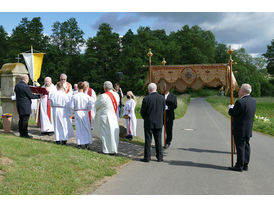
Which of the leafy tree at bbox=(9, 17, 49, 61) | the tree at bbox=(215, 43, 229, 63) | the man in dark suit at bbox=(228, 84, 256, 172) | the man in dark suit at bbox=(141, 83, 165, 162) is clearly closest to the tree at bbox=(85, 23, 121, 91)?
the leafy tree at bbox=(9, 17, 49, 61)

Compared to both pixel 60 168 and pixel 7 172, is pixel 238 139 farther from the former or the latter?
pixel 7 172

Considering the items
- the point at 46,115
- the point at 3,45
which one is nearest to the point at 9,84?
the point at 46,115

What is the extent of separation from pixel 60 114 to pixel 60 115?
0.03 meters

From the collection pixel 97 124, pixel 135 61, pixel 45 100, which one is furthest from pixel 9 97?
pixel 135 61

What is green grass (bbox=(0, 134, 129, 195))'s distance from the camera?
16.5 ft

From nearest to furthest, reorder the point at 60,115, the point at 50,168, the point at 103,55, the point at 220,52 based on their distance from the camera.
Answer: the point at 50,168 → the point at 60,115 → the point at 103,55 → the point at 220,52

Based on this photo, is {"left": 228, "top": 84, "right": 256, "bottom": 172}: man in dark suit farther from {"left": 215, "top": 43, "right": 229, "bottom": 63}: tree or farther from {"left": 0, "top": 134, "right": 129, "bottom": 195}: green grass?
{"left": 215, "top": 43, "right": 229, "bottom": 63}: tree

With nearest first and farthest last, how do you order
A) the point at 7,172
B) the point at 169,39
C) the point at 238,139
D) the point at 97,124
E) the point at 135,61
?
the point at 7,172 < the point at 238,139 < the point at 97,124 < the point at 135,61 < the point at 169,39

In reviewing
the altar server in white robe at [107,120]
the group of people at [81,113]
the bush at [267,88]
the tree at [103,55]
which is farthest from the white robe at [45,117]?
the bush at [267,88]

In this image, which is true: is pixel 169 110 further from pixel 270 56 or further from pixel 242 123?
pixel 270 56

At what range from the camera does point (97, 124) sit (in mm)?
8219

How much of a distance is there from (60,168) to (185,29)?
75.1 meters

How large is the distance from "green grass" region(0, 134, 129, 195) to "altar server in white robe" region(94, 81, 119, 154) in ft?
1.29

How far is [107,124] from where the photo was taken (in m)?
8.01
